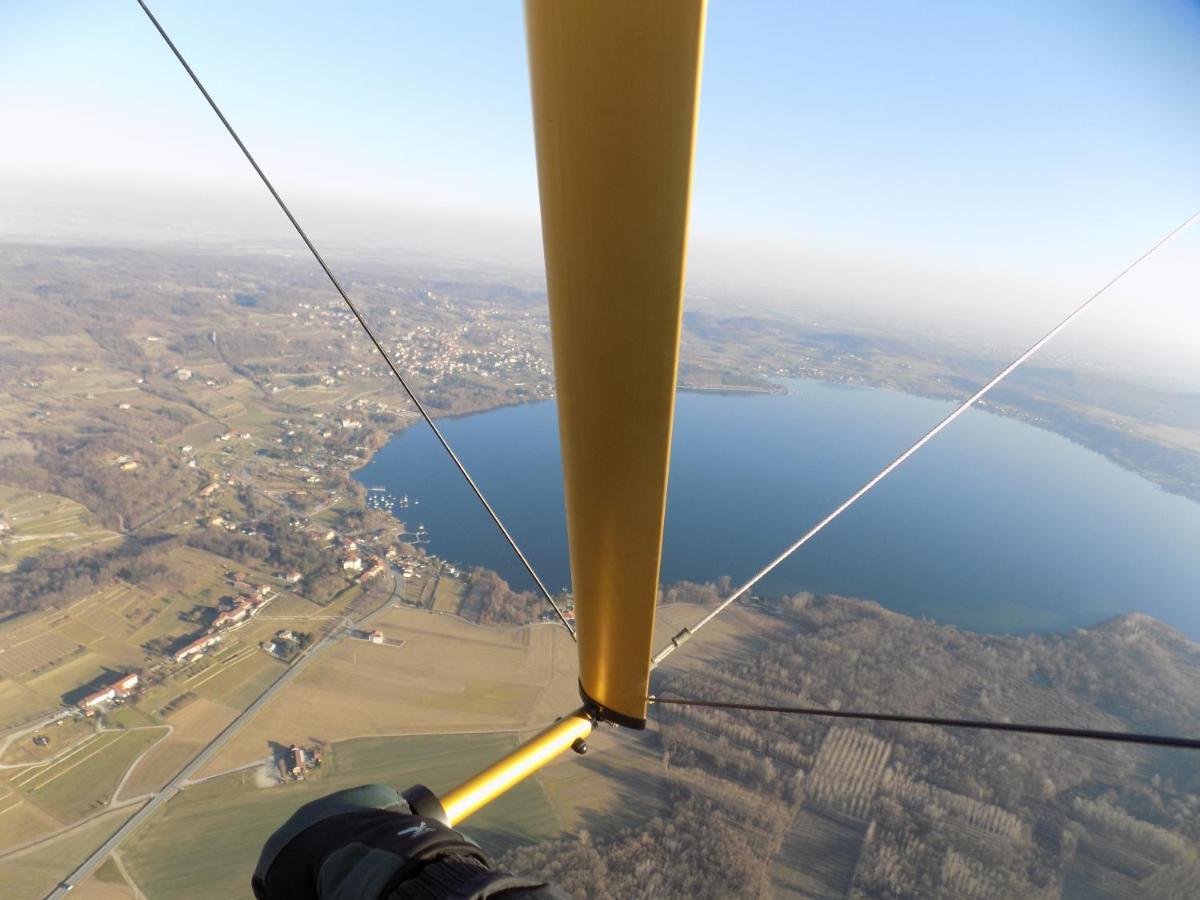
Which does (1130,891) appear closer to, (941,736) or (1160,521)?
(941,736)

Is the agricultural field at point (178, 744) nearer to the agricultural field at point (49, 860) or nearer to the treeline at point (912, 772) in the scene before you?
the agricultural field at point (49, 860)

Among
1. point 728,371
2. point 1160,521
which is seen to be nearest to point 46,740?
point 728,371

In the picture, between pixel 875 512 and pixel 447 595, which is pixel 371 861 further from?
pixel 875 512

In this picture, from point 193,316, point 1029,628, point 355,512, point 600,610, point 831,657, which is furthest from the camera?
point 193,316

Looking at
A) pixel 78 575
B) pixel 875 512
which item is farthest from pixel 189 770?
pixel 875 512

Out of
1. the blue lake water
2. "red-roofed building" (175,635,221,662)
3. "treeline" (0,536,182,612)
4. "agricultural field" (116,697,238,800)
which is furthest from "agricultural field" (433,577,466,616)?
"treeline" (0,536,182,612)

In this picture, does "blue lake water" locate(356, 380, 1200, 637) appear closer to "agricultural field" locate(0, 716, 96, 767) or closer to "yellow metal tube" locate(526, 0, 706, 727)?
"agricultural field" locate(0, 716, 96, 767)
